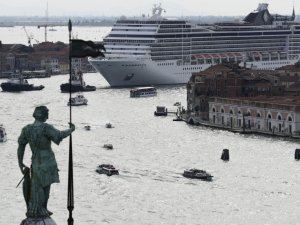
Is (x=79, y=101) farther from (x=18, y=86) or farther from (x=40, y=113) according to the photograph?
(x=40, y=113)

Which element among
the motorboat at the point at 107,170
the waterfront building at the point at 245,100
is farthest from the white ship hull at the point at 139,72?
the motorboat at the point at 107,170

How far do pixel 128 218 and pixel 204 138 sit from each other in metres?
17.0

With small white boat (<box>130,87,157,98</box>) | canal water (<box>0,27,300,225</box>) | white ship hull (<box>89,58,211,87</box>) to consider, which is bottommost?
canal water (<box>0,27,300,225</box>)

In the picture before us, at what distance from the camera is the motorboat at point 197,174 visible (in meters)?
27.4

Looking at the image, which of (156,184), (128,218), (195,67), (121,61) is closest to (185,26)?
(195,67)

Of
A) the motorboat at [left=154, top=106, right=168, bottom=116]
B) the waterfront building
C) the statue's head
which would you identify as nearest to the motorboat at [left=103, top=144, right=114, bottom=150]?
the waterfront building

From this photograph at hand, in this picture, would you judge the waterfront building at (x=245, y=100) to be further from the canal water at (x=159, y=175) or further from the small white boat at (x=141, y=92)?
the small white boat at (x=141, y=92)

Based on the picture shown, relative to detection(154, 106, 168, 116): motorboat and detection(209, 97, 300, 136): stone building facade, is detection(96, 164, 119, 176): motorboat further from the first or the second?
detection(154, 106, 168, 116): motorboat

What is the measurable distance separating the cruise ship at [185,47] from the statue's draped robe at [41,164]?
56518 millimetres

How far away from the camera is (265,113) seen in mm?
42438

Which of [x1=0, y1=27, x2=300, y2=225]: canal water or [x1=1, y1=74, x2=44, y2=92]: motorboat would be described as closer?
[x1=0, y1=27, x2=300, y2=225]: canal water

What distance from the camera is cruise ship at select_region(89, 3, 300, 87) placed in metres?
64.4

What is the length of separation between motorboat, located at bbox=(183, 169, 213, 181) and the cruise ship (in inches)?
1352

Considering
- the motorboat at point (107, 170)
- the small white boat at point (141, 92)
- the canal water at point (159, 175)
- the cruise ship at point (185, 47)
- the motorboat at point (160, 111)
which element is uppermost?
the cruise ship at point (185, 47)
